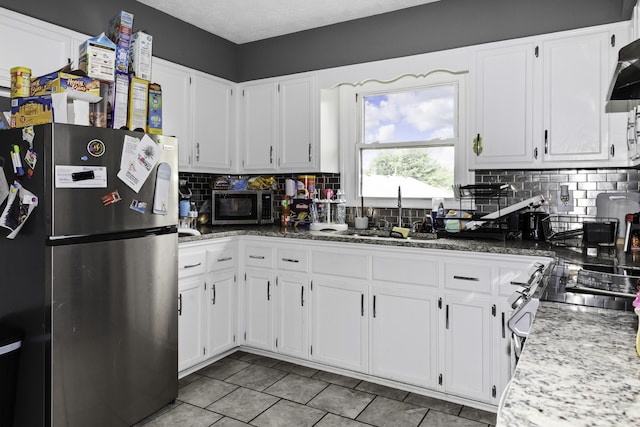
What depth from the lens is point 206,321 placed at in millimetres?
3135

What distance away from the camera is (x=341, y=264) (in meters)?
3.01

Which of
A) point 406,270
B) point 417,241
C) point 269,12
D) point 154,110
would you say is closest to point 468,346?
point 406,270

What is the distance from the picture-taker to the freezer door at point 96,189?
196cm

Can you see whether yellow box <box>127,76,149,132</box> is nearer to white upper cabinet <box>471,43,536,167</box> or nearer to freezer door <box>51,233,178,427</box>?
freezer door <box>51,233,178,427</box>

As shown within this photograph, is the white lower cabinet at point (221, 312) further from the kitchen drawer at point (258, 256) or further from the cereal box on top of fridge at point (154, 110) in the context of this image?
the cereal box on top of fridge at point (154, 110)

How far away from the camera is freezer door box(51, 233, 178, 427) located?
2.01 m

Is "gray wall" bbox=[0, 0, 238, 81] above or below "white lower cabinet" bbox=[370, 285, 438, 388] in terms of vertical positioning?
above

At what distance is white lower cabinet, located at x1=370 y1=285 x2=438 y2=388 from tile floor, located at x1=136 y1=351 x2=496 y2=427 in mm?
138

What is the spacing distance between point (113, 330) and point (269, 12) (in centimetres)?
249

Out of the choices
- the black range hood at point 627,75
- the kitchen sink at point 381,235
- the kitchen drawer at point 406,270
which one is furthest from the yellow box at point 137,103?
the black range hood at point 627,75

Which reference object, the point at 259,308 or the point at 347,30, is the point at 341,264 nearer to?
the point at 259,308

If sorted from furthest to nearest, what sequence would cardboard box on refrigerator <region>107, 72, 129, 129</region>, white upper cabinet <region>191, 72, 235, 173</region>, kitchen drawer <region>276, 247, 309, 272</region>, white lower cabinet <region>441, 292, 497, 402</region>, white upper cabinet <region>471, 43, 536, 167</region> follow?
white upper cabinet <region>191, 72, 235, 173</region>
kitchen drawer <region>276, 247, 309, 272</region>
white upper cabinet <region>471, 43, 536, 167</region>
white lower cabinet <region>441, 292, 497, 402</region>
cardboard box on refrigerator <region>107, 72, 129, 129</region>

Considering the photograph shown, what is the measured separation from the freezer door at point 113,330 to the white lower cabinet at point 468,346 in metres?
1.60

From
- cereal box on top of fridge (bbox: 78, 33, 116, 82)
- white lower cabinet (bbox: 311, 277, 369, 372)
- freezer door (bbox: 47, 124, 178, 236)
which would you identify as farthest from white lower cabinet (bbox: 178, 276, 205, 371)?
cereal box on top of fridge (bbox: 78, 33, 116, 82)
